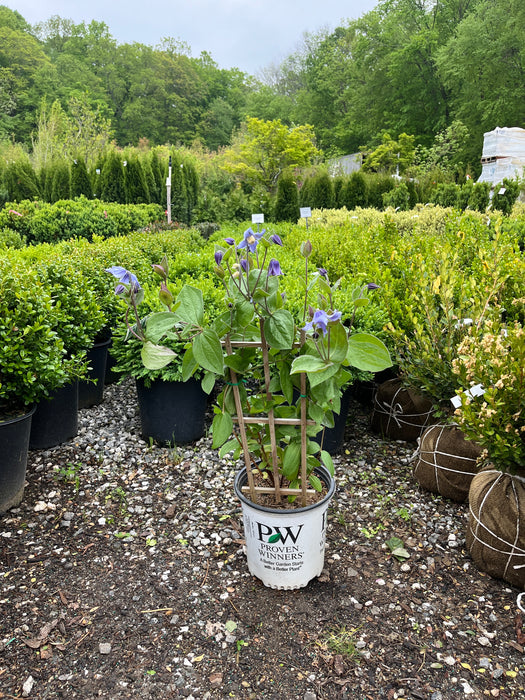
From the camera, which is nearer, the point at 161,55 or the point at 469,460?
the point at 469,460

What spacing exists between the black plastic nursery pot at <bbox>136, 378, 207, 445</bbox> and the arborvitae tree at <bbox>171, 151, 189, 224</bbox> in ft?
37.8

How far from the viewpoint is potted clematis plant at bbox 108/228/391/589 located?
1.38m

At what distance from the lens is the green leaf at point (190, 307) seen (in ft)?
4.50

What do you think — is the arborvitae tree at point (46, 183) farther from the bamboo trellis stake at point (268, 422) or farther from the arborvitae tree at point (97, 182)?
the bamboo trellis stake at point (268, 422)

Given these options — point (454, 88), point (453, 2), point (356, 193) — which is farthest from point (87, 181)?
point (453, 2)

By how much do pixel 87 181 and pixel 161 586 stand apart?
12.6 meters

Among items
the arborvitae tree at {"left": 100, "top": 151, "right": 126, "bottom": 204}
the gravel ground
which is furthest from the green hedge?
the gravel ground

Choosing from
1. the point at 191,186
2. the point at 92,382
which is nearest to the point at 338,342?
the point at 92,382

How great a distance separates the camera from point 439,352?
2.47 meters

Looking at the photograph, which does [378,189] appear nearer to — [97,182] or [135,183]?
[135,183]

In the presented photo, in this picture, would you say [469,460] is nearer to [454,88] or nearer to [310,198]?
[310,198]

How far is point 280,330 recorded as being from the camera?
4.80ft

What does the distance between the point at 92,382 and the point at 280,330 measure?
2.44m

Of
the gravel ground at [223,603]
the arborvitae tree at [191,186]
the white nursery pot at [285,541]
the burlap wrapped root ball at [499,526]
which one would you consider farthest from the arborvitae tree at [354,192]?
the white nursery pot at [285,541]
